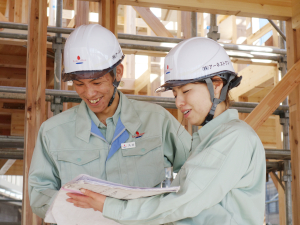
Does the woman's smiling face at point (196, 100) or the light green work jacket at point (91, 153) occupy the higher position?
the woman's smiling face at point (196, 100)

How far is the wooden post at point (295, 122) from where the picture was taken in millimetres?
3756

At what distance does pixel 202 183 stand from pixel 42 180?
3.61ft

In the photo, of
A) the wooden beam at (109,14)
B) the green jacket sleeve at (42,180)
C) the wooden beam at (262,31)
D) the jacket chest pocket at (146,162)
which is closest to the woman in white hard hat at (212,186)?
the green jacket sleeve at (42,180)

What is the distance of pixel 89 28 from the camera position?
2.52 meters

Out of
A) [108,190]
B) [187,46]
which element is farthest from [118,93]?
[108,190]

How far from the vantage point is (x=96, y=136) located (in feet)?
7.90

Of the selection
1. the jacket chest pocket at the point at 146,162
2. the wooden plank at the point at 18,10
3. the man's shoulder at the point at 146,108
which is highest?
the wooden plank at the point at 18,10

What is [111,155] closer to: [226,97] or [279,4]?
[226,97]

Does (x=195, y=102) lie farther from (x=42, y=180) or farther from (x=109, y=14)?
(x=109, y=14)

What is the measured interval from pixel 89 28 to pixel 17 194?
9.41 metres

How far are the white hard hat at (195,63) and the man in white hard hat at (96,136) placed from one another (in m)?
0.53

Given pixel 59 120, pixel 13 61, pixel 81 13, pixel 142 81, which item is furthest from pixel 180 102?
pixel 142 81

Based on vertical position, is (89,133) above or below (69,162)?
above

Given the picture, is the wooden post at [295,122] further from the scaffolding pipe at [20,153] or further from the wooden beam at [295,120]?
the scaffolding pipe at [20,153]
